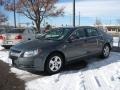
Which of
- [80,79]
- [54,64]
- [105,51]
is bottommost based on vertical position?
[80,79]

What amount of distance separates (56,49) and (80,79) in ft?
4.62

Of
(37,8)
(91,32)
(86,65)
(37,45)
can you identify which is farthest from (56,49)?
(37,8)

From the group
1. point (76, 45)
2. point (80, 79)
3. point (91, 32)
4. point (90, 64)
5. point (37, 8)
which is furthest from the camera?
point (37, 8)

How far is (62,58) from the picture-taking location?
908 centimetres

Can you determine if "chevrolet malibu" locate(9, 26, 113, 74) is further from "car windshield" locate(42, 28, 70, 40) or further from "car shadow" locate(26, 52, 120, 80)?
"car shadow" locate(26, 52, 120, 80)

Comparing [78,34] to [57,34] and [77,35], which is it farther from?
[57,34]

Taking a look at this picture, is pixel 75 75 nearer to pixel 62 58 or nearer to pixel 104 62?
pixel 62 58

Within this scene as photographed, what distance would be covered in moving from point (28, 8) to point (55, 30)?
73.8 ft

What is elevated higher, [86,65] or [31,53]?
[31,53]

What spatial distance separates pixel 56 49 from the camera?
877 cm

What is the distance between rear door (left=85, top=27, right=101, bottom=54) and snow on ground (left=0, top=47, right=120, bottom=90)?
28.0 inches

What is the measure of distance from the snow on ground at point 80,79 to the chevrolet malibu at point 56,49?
373 mm

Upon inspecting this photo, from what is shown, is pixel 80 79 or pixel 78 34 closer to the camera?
pixel 80 79

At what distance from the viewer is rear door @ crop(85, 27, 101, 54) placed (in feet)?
33.7
